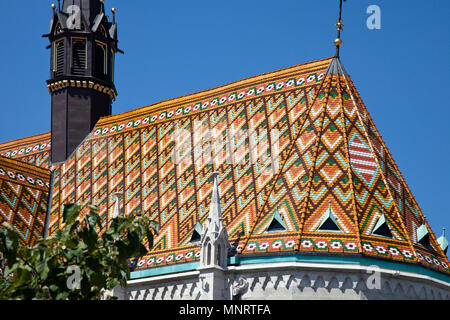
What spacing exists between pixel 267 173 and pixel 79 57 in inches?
520

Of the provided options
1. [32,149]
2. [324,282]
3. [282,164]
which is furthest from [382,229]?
[32,149]

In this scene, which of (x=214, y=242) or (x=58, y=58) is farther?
(x=58, y=58)

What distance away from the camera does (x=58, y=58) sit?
143 ft

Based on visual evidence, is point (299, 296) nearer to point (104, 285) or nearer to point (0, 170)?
point (104, 285)

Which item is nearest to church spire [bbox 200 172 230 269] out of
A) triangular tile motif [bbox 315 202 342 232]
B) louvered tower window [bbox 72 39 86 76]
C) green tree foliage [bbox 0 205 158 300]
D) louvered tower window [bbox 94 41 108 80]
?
triangular tile motif [bbox 315 202 342 232]

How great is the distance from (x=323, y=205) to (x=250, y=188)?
303 centimetres

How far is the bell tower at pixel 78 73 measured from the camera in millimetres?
42531

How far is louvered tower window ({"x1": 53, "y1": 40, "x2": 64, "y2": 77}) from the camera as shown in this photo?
43.3 meters

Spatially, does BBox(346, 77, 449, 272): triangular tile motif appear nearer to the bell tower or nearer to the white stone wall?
the white stone wall

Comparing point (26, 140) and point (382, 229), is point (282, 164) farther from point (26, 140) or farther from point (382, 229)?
point (26, 140)

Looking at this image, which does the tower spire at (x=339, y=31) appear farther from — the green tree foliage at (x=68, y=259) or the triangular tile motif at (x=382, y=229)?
the green tree foliage at (x=68, y=259)

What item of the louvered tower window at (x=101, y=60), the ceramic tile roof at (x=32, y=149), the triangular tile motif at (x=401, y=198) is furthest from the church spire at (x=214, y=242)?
the louvered tower window at (x=101, y=60)

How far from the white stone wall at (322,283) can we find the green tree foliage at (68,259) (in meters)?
11.2

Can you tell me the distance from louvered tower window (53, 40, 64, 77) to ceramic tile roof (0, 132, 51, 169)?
2934 mm
